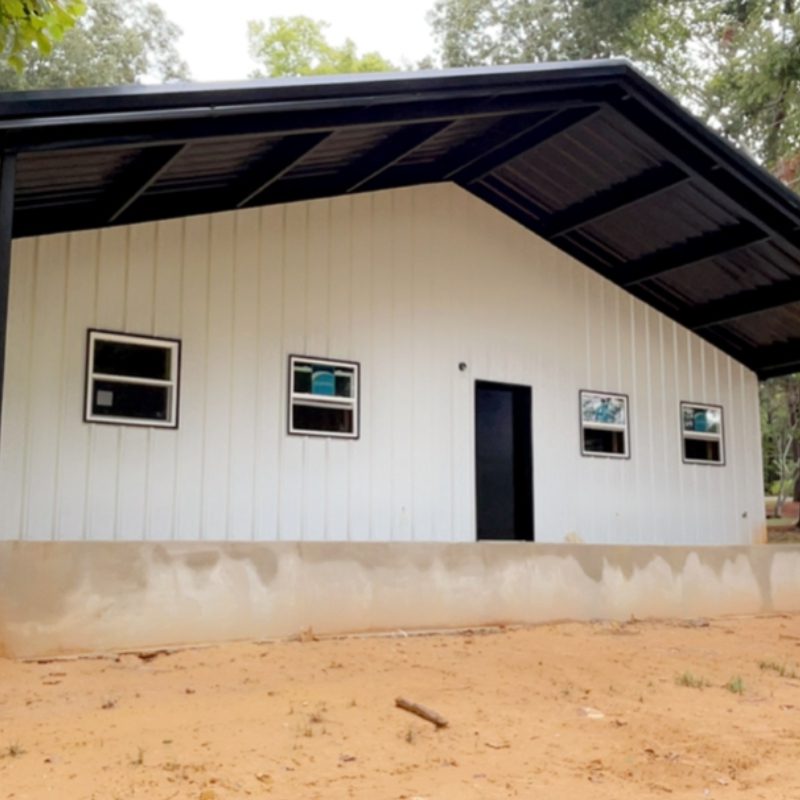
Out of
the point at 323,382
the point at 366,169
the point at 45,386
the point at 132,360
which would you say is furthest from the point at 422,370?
the point at 45,386

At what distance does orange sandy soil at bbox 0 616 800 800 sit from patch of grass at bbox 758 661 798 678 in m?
0.02

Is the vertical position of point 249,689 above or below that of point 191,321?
below

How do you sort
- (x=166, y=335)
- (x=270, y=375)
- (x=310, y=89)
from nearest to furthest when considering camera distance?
(x=310, y=89) → (x=166, y=335) → (x=270, y=375)

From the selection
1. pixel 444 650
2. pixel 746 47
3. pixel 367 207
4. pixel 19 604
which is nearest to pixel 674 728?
pixel 444 650

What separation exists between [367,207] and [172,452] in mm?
3359

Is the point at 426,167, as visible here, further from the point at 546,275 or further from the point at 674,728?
the point at 674,728

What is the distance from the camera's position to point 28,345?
721 centimetres

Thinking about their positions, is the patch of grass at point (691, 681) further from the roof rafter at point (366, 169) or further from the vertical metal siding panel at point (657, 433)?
the vertical metal siding panel at point (657, 433)

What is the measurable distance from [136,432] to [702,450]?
7607 mm

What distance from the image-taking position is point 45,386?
7.25 m

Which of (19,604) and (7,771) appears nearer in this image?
(7,771)

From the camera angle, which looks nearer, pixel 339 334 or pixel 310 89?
pixel 310 89

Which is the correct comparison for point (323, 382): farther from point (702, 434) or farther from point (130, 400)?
point (702, 434)

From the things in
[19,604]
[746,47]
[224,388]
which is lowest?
→ [19,604]
